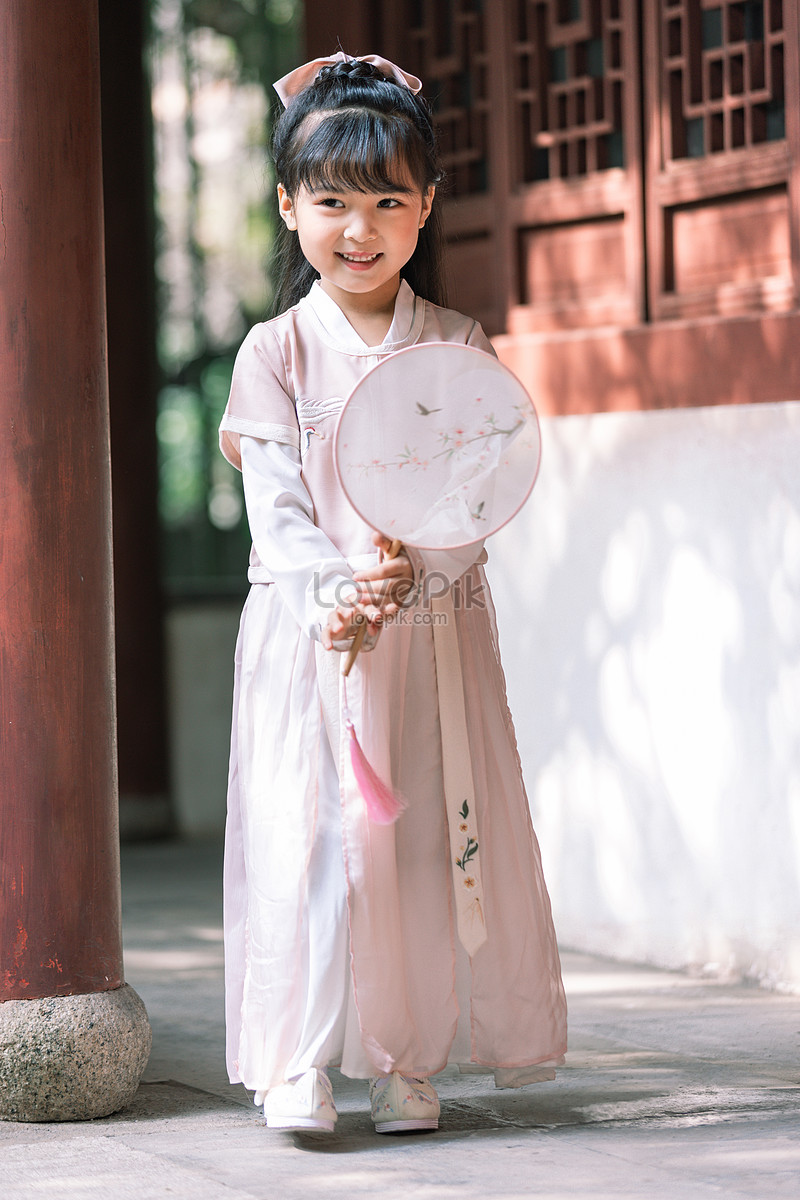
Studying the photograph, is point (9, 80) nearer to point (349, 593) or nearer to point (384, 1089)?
point (349, 593)

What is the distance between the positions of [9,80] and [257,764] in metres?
1.28

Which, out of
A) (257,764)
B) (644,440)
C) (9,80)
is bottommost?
(257,764)

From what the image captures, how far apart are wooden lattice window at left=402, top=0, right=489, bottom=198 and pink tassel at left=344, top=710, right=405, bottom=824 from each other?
2616 millimetres

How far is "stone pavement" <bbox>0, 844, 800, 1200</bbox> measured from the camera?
95.6 inches

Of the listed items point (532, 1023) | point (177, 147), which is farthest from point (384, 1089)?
point (177, 147)

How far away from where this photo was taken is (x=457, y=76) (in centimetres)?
484

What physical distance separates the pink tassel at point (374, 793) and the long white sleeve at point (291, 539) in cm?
22

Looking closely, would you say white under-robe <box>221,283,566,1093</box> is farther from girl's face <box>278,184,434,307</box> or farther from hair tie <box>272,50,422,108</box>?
hair tie <box>272,50,422,108</box>

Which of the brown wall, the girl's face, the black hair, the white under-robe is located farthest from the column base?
the brown wall

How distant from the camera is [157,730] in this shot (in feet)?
23.1

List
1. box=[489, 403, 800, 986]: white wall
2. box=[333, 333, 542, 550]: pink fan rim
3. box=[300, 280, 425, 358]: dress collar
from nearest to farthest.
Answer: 1. box=[333, 333, 542, 550]: pink fan rim
2. box=[300, 280, 425, 358]: dress collar
3. box=[489, 403, 800, 986]: white wall

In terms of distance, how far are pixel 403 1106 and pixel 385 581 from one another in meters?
0.87

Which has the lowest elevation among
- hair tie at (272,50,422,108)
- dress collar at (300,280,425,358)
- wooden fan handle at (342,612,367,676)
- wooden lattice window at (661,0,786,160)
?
wooden fan handle at (342,612,367,676)

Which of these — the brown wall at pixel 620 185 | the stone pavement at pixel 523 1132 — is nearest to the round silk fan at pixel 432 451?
the stone pavement at pixel 523 1132
